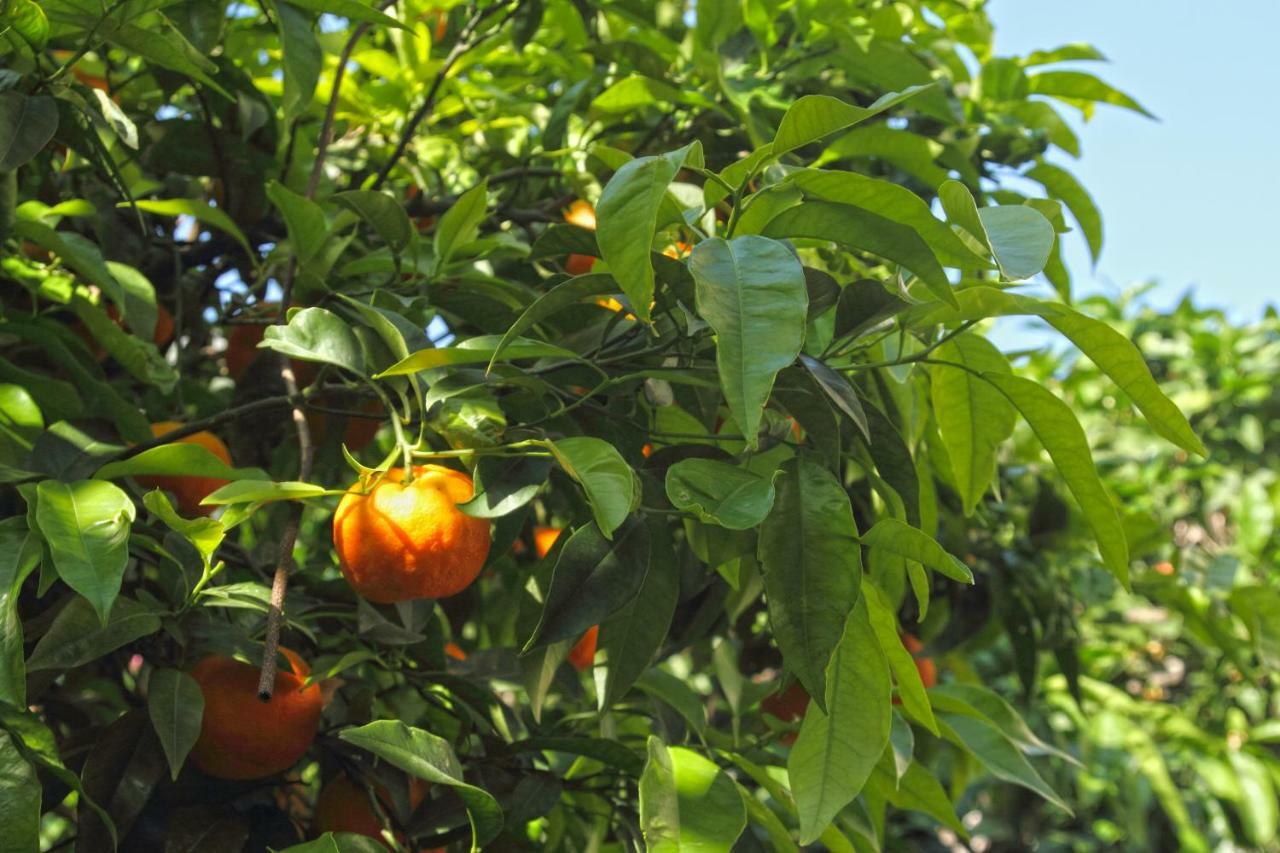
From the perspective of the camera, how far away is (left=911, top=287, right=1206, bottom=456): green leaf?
70 cm

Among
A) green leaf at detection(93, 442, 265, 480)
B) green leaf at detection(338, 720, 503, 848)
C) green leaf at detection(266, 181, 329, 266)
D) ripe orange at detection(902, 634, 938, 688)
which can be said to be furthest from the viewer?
ripe orange at detection(902, 634, 938, 688)

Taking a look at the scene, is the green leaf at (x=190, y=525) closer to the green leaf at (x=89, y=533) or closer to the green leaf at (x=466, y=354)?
the green leaf at (x=89, y=533)

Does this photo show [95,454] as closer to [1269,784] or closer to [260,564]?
[260,564]

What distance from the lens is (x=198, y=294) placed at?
1251 mm

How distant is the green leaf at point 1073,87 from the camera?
4.19 feet

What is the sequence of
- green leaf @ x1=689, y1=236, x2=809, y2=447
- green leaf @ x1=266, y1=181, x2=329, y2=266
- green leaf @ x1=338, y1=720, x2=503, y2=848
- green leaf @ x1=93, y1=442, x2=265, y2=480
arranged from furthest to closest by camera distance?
green leaf @ x1=266, y1=181, x2=329, y2=266 < green leaf @ x1=93, y1=442, x2=265, y2=480 < green leaf @ x1=338, y1=720, x2=503, y2=848 < green leaf @ x1=689, y1=236, x2=809, y2=447

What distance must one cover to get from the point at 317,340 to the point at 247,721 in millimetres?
247

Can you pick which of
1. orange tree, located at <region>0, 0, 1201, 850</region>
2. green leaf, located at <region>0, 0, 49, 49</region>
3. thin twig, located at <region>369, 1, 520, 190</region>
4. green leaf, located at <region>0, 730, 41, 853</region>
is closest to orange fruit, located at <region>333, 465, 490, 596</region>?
orange tree, located at <region>0, 0, 1201, 850</region>

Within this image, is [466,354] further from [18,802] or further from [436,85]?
[436,85]

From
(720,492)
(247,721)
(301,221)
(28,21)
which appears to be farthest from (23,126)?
(720,492)

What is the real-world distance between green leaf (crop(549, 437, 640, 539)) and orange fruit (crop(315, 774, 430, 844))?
1.03 feet

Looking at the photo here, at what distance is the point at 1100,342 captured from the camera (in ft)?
2.39

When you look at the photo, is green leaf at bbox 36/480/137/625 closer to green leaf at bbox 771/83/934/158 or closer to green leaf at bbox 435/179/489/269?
green leaf at bbox 435/179/489/269

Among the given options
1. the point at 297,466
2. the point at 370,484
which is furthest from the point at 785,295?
the point at 297,466
